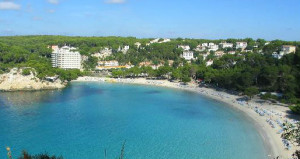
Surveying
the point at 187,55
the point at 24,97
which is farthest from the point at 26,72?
the point at 187,55

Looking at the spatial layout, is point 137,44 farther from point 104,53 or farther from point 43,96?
point 43,96

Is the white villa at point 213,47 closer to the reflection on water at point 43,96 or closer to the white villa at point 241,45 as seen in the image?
the white villa at point 241,45

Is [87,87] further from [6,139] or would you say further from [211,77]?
[6,139]

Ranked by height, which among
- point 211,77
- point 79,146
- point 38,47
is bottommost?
point 79,146

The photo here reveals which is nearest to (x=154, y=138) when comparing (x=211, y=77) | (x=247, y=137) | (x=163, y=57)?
(x=247, y=137)

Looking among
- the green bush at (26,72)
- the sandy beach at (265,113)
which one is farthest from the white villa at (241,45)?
the green bush at (26,72)

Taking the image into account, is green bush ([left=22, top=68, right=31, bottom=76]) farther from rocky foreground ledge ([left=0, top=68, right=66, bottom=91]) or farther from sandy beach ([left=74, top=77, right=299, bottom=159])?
sandy beach ([left=74, top=77, right=299, bottom=159])
